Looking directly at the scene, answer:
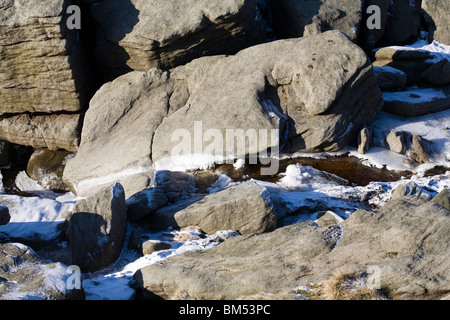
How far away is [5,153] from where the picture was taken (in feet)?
45.0

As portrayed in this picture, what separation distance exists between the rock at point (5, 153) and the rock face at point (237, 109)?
105 inches

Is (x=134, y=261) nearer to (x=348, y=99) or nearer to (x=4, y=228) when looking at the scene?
(x=4, y=228)

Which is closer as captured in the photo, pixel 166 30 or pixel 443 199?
pixel 443 199

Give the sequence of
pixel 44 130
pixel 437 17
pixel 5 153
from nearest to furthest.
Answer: pixel 44 130
pixel 5 153
pixel 437 17

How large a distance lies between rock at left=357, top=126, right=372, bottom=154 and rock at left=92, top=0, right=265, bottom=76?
14.8ft

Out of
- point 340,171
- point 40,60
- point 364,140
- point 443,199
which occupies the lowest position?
point 340,171

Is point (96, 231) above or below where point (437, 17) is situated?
below

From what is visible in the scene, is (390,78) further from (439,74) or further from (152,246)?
(152,246)

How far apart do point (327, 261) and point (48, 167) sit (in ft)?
29.9

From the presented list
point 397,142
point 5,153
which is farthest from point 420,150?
point 5,153

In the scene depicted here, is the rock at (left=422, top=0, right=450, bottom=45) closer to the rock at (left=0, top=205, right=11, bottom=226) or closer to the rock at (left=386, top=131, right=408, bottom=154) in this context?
the rock at (left=386, top=131, right=408, bottom=154)

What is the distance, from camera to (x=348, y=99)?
12086 mm

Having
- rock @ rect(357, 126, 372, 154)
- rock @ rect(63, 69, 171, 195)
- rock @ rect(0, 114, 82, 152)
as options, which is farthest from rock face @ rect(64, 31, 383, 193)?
rock @ rect(0, 114, 82, 152)

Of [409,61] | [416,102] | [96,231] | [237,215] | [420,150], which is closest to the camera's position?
[96,231]
